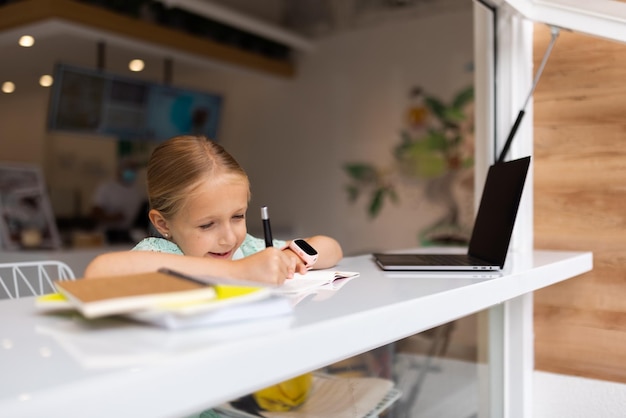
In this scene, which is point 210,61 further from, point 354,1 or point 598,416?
point 598,416

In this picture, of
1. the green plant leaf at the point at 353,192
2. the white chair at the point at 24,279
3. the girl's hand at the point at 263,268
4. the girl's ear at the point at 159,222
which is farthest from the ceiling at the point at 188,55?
the girl's hand at the point at 263,268

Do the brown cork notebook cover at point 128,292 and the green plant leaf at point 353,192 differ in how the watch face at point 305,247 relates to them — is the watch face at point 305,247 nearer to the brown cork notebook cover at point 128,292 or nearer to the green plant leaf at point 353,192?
the brown cork notebook cover at point 128,292

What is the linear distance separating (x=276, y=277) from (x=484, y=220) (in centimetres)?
74

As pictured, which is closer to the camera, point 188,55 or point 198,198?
point 198,198

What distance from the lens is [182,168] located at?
1.05 meters

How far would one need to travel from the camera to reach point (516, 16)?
1.69m

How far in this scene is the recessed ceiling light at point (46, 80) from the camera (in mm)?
3268

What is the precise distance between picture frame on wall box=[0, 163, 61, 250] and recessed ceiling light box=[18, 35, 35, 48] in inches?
22.5

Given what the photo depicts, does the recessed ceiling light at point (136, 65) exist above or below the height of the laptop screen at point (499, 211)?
above

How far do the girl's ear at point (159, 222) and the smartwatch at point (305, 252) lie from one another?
22cm

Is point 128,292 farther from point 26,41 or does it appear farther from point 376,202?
point 376,202

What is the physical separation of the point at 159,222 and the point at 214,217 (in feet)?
0.45

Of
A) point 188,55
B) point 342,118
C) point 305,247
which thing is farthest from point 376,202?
point 305,247

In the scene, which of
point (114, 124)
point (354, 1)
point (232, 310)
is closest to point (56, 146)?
point (114, 124)
